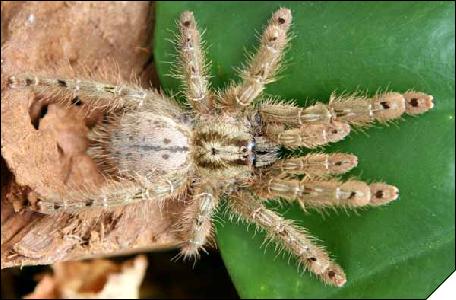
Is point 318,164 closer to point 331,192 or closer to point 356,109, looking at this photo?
point 331,192

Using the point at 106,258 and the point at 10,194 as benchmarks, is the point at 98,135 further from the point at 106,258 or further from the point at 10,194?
the point at 106,258

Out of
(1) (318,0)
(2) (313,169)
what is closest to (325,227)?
(2) (313,169)

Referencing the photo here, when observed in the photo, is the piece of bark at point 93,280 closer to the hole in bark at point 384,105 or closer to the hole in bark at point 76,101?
the hole in bark at point 76,101

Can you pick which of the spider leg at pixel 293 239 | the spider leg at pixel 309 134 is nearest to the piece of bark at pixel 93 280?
the spider leg at pixel 293 239

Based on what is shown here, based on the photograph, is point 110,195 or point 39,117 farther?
point 39,117

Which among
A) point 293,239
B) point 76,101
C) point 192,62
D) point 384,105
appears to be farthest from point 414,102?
point 76,101

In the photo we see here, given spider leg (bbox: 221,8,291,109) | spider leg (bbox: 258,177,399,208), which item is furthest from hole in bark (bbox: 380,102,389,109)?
spider leg (bbox: 221,8,291,109)
